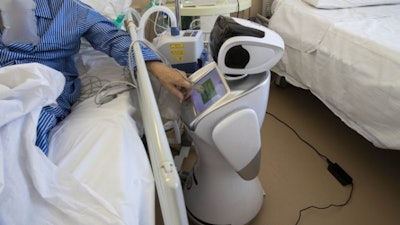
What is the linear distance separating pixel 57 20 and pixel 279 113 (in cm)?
149

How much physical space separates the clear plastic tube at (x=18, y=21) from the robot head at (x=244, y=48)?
0.58 meters

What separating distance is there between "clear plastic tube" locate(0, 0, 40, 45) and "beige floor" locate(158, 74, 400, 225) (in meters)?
1.11

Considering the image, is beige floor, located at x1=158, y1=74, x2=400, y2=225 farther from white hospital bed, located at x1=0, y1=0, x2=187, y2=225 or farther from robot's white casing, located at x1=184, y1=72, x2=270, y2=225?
white hospital bed, located at x1=0, y1=0, x2=187, y2=225

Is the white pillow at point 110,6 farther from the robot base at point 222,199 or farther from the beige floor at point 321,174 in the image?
the beige floor at point 321,174

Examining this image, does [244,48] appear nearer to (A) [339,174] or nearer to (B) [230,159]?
(B) [230,159]

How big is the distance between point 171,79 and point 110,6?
820 millimetres

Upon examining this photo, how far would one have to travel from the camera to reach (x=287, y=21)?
1.86 meters

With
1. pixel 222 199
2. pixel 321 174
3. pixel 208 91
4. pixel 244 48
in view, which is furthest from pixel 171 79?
pixel 321 174

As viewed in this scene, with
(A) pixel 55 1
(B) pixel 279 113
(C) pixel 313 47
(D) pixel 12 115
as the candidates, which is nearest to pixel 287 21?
(C) pixel 313 47

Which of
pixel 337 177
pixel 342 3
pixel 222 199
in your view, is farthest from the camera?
pixel 342 3

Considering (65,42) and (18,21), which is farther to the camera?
(65,42)

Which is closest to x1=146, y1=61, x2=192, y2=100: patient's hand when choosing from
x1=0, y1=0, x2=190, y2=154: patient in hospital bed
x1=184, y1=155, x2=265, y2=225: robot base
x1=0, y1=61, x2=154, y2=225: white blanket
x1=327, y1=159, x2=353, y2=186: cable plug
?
x1=0, y1=0, x2=190, y2=154: patient in hospital bed

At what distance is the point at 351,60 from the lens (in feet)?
4.39

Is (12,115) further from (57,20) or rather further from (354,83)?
(354,83)
